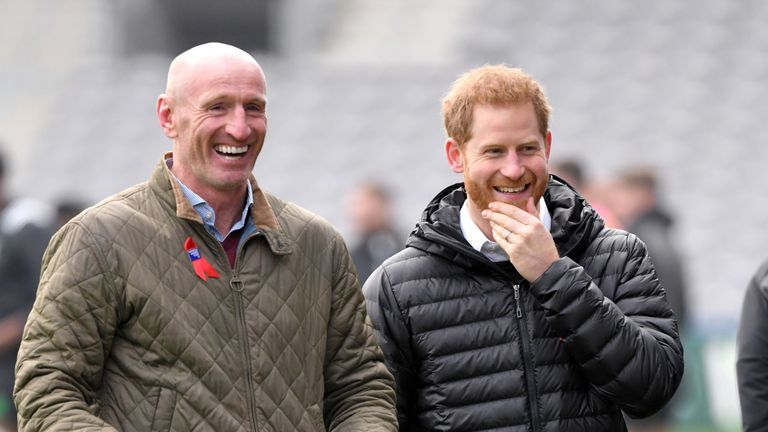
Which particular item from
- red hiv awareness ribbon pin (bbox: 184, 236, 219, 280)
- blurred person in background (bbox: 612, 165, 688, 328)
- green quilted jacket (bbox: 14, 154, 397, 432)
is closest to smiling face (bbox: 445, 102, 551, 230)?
green quilted jacket (bbox: 14, 154, 397, 432)

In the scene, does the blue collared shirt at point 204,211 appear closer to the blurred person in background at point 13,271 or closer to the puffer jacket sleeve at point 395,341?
the puffer jacket sleeve at point 395,341

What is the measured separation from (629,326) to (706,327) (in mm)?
8547

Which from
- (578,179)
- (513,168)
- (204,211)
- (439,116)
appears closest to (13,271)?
(578,179)

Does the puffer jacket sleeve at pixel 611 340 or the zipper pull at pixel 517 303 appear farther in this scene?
the zipper pull at pixel 517 303

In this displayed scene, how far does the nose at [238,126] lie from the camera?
3250 millimetres

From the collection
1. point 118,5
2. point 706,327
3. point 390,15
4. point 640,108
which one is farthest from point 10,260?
point 118,5

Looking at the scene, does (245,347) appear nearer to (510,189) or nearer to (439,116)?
(510,189)

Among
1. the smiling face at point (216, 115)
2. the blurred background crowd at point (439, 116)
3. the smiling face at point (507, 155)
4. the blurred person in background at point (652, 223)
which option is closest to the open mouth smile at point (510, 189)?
the smiling face at point (507, 155)

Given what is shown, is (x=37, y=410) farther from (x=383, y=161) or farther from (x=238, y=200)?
(x=383, y=161)

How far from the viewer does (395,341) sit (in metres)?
3.65

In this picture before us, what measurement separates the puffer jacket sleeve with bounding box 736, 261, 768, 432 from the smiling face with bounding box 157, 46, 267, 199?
1699 millimetres

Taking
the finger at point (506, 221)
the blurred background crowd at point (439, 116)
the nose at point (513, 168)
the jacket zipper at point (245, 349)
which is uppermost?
the blurred background crowd at point (439, 116)

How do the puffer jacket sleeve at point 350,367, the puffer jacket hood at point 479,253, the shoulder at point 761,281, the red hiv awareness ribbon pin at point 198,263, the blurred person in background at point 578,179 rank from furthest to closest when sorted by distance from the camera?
the blurred person in background at point 578,179
the shoulder at point 761,281
the puffer jacket hood at point 479,253
the puffer jacket sleeve at point 350,367
the red hiv awareness ribbon pin at point 198,263

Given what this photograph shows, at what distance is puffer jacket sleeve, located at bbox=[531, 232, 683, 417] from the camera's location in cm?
335
